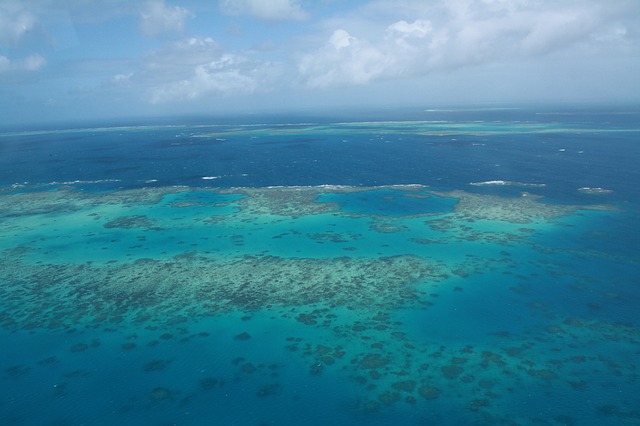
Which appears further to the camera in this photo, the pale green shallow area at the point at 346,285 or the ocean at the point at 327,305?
the pale green shallow area at the point at 346,285

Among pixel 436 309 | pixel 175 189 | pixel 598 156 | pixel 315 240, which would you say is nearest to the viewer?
pixel 436 309

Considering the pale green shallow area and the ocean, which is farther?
the pale green shallow area

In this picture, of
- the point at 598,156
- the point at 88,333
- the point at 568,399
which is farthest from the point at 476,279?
the point at 598,156

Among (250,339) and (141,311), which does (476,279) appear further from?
(141,311)

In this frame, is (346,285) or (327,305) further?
A: (346,285)
